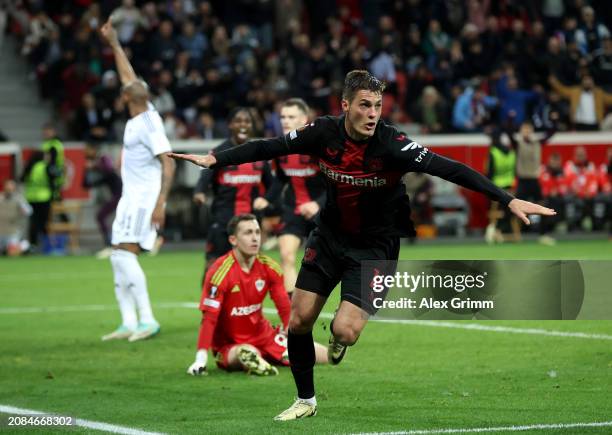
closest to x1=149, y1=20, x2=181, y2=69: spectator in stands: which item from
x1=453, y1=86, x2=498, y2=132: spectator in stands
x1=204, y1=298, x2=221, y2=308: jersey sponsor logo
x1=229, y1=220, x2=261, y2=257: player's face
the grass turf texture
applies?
x1=453, y1=86, x2=498, y2=132: spectator in stands

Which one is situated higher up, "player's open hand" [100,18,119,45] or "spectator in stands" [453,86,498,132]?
"player's open hand" [100,18,119,45]

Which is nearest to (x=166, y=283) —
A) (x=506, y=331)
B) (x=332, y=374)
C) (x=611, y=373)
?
(x=506, y=331)

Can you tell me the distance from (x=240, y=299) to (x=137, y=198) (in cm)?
257

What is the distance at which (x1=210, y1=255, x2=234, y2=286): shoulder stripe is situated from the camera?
1021cm

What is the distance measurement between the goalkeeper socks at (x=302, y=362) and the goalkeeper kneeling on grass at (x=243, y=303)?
202 cm

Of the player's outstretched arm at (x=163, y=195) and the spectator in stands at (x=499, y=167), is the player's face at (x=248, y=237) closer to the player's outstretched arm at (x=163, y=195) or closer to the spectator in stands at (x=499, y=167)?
the player's outstretched arm at (x=163, y=195)

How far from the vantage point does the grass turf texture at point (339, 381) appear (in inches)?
312

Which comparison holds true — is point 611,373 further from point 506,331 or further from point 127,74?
point 127,74

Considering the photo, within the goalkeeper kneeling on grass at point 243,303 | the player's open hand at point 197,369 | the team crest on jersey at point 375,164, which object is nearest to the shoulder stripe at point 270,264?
the goalkeeper kneeling on grass at point 243,303

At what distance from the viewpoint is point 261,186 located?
42.2ft

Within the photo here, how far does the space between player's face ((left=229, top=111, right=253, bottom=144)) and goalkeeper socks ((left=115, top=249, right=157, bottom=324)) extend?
63.9 inches

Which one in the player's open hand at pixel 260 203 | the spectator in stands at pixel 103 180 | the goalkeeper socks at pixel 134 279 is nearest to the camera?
the player's open hand at pixel 260 203

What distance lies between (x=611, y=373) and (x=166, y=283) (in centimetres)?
1022

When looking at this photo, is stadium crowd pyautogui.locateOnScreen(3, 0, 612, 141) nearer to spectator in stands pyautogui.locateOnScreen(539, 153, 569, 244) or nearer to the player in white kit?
spectator in stands pyautogui.locateOnScreen(539, 153, 569, 244)
